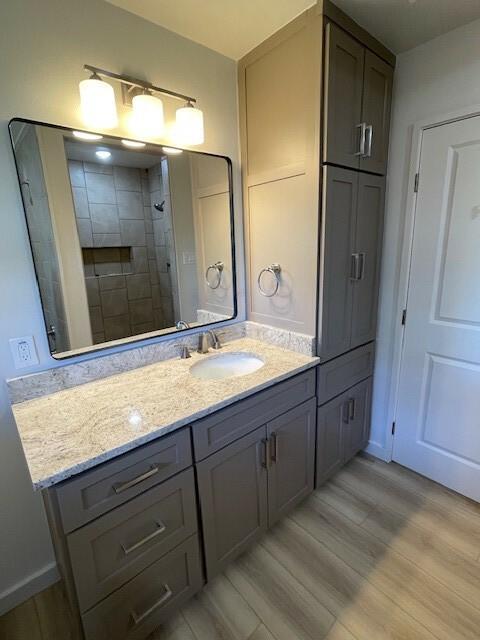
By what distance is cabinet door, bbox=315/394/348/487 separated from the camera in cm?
173

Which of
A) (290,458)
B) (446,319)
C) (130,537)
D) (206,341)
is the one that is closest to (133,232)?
(206,341)

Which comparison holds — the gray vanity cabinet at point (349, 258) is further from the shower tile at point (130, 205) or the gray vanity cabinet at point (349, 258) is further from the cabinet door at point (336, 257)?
the shower tile at point (130, 205)

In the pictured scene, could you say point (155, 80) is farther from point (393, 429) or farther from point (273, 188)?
point (393, 429)

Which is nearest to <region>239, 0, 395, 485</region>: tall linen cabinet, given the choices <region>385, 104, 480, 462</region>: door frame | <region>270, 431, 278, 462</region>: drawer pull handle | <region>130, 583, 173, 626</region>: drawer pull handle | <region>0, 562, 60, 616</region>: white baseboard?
<region>385, 104, 480, 462</region>: door frame

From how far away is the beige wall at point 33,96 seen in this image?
110 centimetres

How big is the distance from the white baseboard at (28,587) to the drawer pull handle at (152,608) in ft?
1.96

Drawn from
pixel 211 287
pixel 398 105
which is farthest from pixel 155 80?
Result: pixel 398 105

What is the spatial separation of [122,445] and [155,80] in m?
1.51

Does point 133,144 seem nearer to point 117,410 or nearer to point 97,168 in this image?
point 97,168

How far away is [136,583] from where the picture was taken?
1074mm

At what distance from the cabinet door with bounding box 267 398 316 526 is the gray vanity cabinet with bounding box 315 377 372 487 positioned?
0.29 ft

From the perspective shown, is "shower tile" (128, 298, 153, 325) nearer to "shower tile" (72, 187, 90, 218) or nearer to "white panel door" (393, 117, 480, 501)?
"shower tile" (72, 187, 90, 218)

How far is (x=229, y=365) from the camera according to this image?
67.1 inches

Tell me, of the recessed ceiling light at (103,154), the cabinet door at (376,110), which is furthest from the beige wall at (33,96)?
the cabinet door at (376,110)
